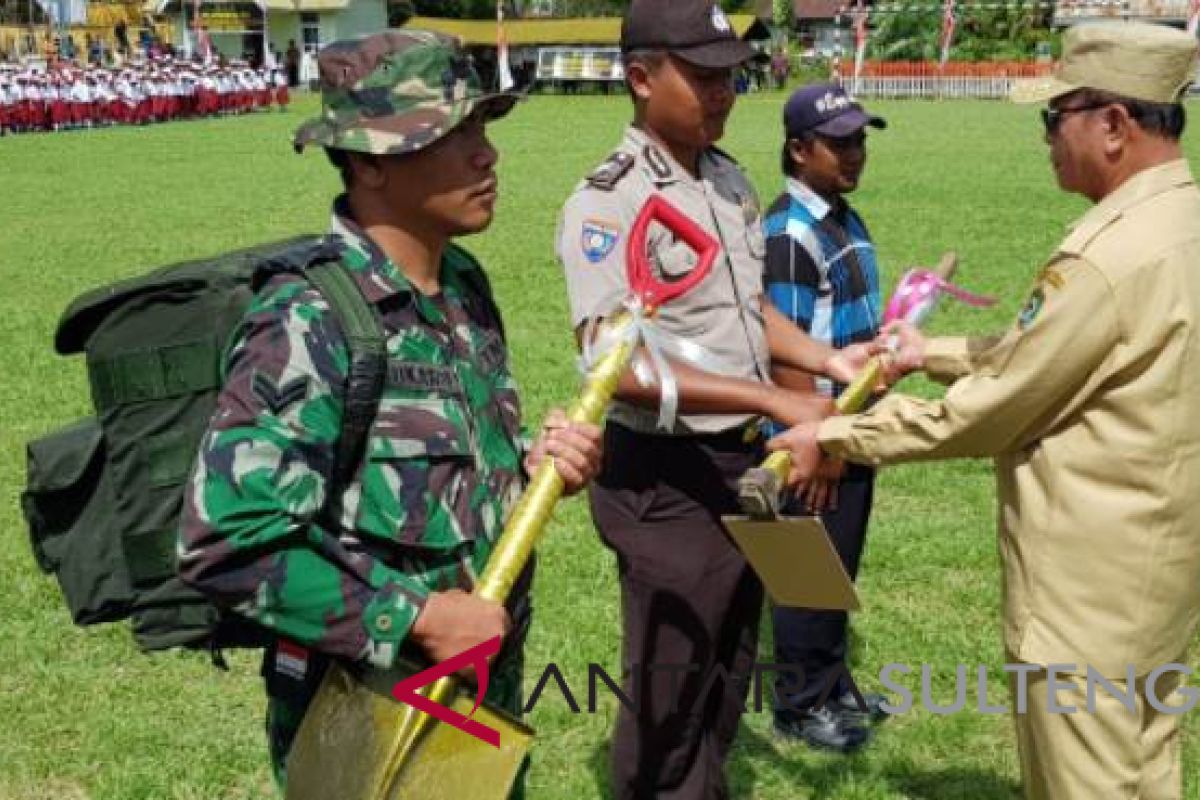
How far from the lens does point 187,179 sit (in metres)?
22.5

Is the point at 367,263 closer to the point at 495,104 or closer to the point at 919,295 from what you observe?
the point at 495,104

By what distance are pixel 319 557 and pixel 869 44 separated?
59988 millimetres

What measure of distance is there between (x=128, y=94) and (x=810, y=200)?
37.3m

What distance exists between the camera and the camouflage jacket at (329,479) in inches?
87.4

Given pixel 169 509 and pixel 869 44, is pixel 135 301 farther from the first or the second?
pixel 869 44

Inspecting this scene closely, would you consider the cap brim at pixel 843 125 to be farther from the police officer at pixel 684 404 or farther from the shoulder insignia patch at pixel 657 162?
the shoulder insignia patch at pixel 657 162

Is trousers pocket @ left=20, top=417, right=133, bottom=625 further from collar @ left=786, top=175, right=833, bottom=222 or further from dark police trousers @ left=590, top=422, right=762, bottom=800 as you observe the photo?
collar @ left=786, top=175, right=833, bottom=222

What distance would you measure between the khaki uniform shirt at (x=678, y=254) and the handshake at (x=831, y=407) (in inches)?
8.4

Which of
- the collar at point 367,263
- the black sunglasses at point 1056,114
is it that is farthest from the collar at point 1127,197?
the collar at point 367,263

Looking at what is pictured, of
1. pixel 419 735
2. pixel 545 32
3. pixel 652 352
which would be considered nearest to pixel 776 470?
pixel 652 352

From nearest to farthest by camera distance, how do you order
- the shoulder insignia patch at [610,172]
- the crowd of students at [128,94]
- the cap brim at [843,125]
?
the shoulder insignia patch at [610,172], the cap brim at [843,125], the crowd of students at [128,94]

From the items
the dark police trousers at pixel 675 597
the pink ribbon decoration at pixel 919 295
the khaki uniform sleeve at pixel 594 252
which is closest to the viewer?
the khaki uniform sleeve at pixel 594 252

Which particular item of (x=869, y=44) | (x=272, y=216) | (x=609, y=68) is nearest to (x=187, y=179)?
(x=272, y=216)

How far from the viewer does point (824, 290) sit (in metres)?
4.50
